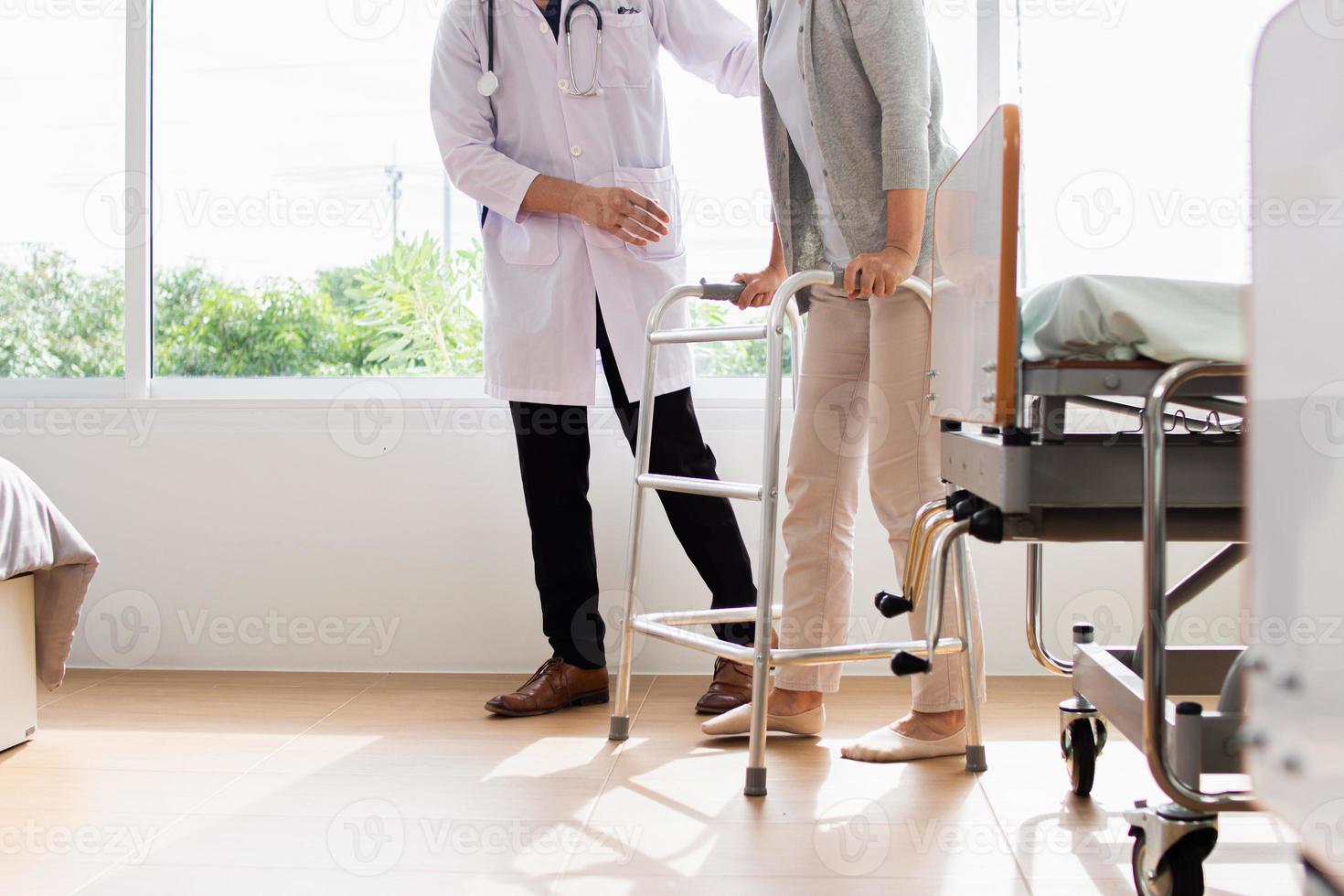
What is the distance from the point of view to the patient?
1600 millimetres

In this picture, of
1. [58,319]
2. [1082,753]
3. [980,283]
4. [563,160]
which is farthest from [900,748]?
[58,319]

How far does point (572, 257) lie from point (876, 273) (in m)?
0.72

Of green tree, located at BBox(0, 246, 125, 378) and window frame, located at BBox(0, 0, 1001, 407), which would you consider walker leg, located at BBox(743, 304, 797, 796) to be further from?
green tree, located at BBox(0, 246, 125, 378)

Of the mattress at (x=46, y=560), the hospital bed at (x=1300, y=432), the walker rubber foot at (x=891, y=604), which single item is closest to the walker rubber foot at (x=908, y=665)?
the walker rubber foot at (x=891, y=604)

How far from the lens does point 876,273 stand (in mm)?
1548

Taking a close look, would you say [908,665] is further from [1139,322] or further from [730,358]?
[730,358]

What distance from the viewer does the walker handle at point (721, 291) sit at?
1.77m

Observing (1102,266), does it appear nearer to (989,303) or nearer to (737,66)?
(737,66)

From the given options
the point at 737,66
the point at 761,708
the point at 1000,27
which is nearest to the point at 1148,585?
the point at 761,708

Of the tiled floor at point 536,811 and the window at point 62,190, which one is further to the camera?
the window at point 62,190

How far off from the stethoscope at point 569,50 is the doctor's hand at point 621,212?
0.72 ft

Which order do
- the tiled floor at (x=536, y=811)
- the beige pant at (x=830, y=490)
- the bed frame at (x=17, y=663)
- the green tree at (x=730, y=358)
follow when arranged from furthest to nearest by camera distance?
the green tree at (x=730, y=358), the bed frame at (x=17, y=663), the beige pant at (x=830, y=490), the tiled floor at (x=536, y=811)

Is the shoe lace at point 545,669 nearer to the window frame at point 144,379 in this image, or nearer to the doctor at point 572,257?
the doctor at point 572,257

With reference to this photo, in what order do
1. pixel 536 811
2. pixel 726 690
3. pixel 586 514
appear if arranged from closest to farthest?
pixel 536 811, pixel 726 690, pixel 586 514
